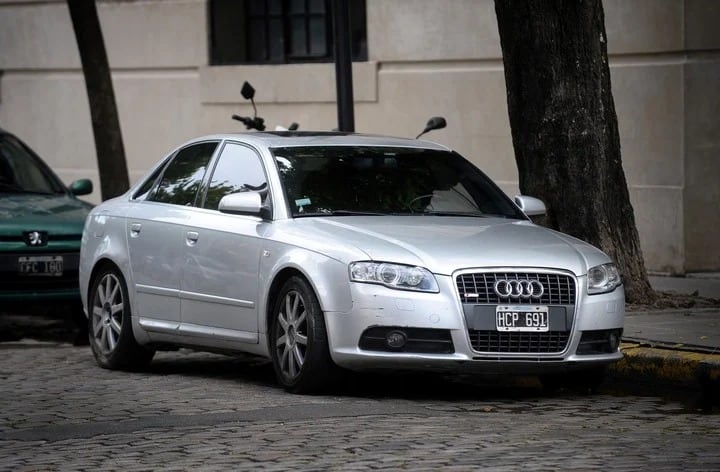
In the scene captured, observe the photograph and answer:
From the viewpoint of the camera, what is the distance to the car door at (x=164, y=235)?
406 inches

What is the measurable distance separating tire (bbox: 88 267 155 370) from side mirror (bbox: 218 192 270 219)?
153 cm

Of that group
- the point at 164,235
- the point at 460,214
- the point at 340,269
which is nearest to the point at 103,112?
the point at 164,235

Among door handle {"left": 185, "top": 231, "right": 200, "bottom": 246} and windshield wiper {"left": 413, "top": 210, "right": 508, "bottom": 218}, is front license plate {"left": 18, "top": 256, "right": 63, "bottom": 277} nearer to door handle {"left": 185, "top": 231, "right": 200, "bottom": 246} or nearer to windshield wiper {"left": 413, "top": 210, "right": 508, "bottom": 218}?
door handle {"left": 185, "top": 231, "right": 200, "bottom": 246}

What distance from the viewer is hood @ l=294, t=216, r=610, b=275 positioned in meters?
8.71

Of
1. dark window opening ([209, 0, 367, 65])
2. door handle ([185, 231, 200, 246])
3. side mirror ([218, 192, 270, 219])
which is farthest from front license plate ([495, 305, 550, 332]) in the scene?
dark window opening ([209, 0, 367, 65])

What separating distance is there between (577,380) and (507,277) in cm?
112

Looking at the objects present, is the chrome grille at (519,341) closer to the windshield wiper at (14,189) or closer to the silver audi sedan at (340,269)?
the silver audi sedan at (340,269)

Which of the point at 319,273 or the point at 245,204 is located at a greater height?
the point at 245,204

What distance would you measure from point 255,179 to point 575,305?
7.14 feet

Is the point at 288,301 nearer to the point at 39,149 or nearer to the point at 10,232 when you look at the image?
the point at 10,232

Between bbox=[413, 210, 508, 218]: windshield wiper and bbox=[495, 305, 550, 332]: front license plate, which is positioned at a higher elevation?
bbox=[413, 210, 508, 218]: windshield wiper

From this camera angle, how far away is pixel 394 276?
8.66 m

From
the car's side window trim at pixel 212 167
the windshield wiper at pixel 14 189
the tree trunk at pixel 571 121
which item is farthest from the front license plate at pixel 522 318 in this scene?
the windshield wiper at pixel 14 189

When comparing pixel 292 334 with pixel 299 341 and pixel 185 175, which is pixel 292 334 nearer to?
pixel 299 341
